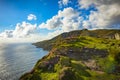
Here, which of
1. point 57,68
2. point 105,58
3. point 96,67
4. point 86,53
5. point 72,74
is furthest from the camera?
point 86,53

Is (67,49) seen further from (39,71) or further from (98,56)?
(39,71)

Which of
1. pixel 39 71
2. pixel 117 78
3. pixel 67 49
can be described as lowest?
pixel 117 78

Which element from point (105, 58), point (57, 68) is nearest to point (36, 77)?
point (57, 68)

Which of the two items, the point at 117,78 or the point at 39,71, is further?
the point at 39,71

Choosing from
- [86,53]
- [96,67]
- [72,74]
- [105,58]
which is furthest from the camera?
[86,53]

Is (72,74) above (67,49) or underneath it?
underneath

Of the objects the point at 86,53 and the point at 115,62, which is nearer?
the point at 115,62

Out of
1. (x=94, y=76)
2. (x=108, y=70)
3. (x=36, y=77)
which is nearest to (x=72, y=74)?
(x=94, y=76)

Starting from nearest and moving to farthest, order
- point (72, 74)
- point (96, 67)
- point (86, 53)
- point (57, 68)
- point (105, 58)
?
point (72, 74)
point (57, 68)
point (96, 67)
point (105, 58)
point (86, 53)

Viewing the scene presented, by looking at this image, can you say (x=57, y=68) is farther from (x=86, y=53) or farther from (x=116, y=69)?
(x=86, y=53)
